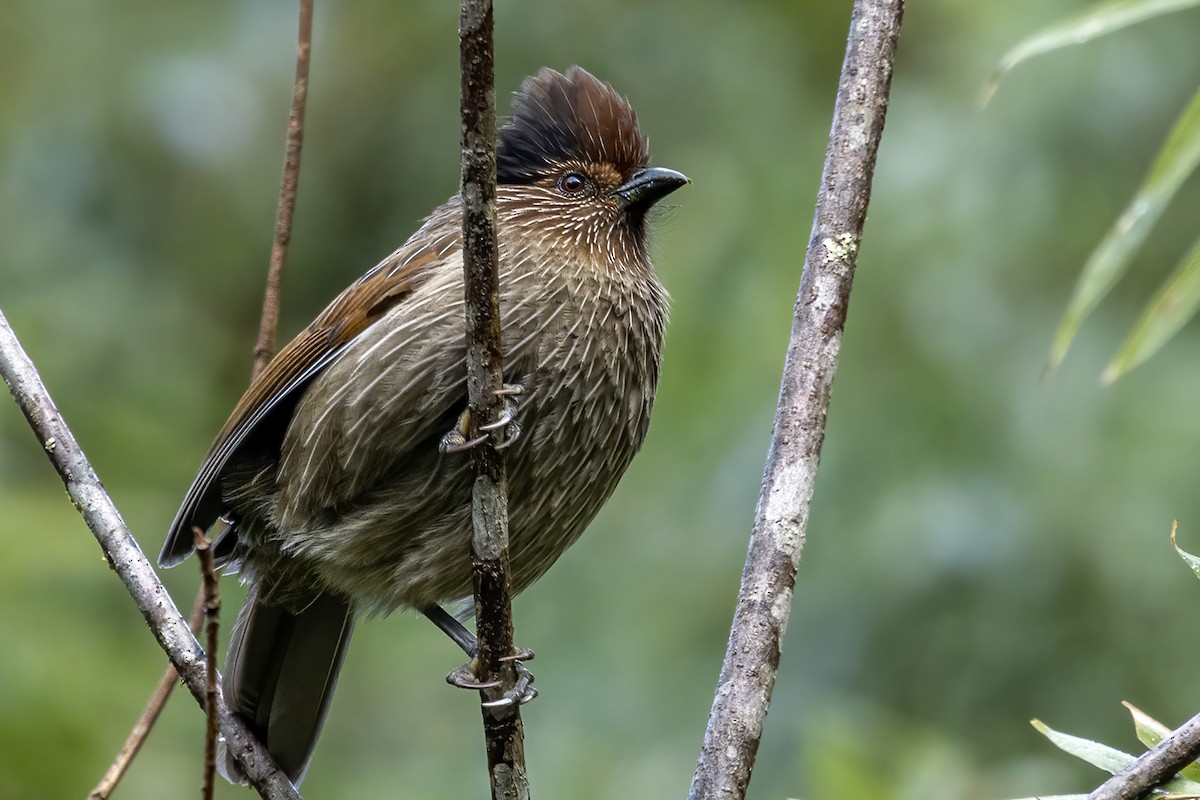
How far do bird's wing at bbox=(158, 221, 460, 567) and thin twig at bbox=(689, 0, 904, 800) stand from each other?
1113mm

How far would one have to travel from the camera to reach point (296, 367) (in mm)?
3547

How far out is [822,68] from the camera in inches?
252

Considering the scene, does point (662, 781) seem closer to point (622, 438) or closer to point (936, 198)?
→ point (622, 438)

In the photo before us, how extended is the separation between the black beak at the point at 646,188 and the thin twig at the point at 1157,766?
2043 mm

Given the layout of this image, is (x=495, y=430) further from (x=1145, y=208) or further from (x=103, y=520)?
(x=1145, y=208)

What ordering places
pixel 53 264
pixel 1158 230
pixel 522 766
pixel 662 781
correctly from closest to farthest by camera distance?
pixel 522 766 → pixel 662 781 → pixel 1158 230 → pixel 53 264

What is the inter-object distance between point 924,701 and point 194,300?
406 cm

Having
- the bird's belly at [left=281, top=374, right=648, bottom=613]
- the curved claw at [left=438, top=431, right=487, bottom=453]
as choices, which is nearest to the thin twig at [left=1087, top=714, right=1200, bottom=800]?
the curved claw at [left=438, top=431, right=487, bottom=453]

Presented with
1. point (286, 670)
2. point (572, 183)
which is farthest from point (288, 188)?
point (286, 670)

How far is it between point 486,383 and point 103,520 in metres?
0.82

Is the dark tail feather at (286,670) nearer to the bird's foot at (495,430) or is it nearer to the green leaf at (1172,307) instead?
the bird's foot at (495,430)

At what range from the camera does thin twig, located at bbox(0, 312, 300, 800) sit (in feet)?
8.86

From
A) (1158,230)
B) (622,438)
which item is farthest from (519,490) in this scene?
(1158,230)

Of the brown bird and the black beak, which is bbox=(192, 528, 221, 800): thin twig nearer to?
the brown bird
